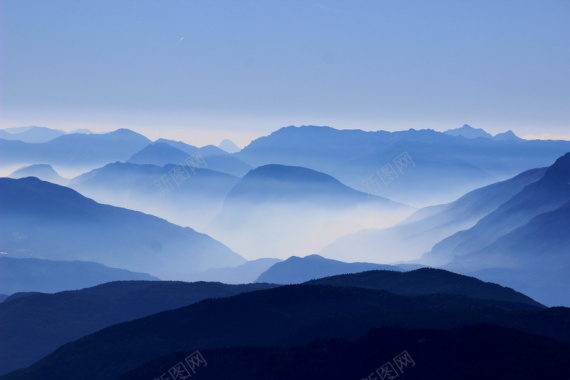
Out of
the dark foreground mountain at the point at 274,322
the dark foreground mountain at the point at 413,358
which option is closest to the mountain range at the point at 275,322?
the dark foreground mountain at the point at 274,322

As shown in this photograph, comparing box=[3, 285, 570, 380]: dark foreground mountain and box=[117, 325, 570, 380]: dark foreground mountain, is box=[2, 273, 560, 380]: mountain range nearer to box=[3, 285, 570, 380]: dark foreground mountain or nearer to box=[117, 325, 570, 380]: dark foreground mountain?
box=[3, 285, 570, 380]: dark foreground mountain

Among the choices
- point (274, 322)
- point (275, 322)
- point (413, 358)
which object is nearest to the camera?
point (413, 358)

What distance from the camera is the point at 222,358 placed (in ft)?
414

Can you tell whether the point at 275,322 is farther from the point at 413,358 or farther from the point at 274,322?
the point at 413,358

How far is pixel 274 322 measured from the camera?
15575cm

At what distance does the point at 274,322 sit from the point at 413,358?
5292 centimetres

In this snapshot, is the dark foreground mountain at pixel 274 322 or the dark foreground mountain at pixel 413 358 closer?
the dark foreground mountain at pixel 413 358

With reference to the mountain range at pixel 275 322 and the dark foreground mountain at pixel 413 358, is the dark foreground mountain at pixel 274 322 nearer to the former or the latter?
the mountain range at pixel 275 322

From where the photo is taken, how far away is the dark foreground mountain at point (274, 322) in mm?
137250

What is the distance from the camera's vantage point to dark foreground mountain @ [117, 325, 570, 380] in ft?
327

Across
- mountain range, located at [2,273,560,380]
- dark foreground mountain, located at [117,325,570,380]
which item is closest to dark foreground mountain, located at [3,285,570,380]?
mountain range, located at [2,273,560,380]

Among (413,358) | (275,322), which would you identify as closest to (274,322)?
(275,322)

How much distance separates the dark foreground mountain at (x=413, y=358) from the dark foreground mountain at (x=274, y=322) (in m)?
18.1

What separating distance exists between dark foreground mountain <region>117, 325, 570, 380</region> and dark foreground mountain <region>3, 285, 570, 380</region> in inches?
711
